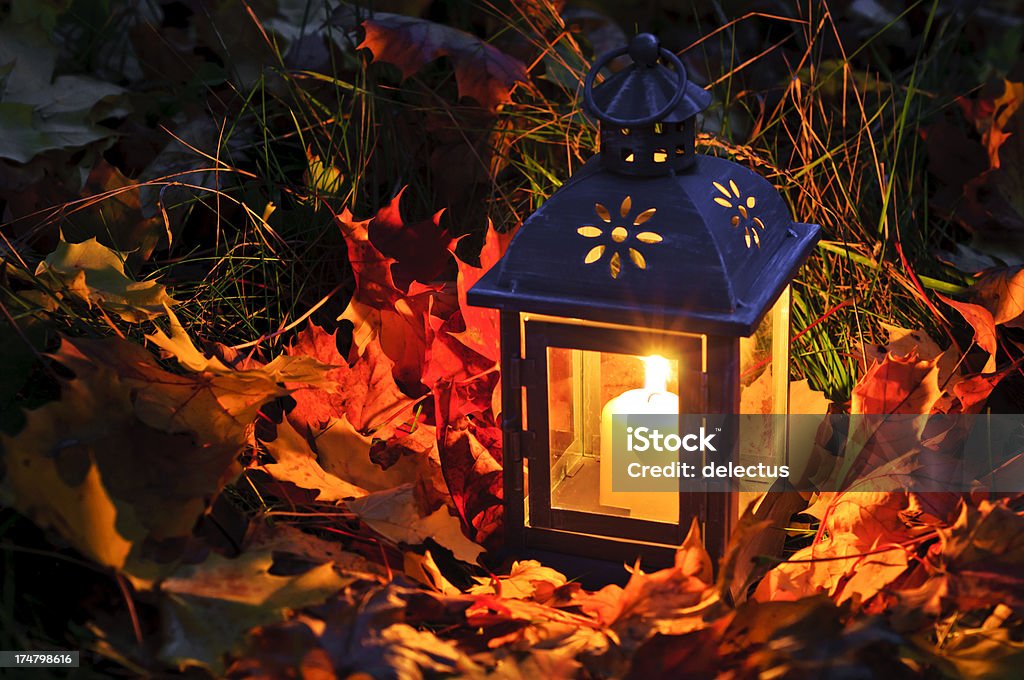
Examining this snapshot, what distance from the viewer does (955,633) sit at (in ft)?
3.26

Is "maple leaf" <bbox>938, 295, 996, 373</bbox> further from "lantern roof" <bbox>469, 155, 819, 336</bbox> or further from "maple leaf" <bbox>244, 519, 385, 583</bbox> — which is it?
"maple leaf" <bbox>244, 519, 385, 583</bbox>

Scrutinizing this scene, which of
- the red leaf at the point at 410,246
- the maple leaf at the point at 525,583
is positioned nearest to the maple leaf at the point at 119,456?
the maple leaf at the point at 525,583

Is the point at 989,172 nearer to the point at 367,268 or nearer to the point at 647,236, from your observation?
the point at 647,236

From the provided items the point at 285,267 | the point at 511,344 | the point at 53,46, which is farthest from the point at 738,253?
the point at 53,46

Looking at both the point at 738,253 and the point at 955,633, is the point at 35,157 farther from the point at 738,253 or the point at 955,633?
the point at 955,633

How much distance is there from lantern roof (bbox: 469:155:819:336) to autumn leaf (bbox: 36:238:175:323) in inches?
13.7

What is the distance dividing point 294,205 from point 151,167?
24cm

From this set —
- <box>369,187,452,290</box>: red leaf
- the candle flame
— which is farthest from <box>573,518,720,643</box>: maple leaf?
<box>369,187,452,290</box>: red leaf

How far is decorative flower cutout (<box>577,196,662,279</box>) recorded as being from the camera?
3.35 ft

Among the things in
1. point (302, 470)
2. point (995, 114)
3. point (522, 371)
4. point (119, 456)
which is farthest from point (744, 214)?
point (995, 114)

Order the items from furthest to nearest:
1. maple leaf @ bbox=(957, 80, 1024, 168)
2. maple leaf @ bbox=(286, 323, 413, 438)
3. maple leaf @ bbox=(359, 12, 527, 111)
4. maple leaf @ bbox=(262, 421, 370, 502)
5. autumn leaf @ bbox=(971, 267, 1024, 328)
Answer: maple leaf @ bbox=(957, 80, 1024, 168) < maple leaf @ bbox=(359, 12, 527, 111) < autumn leaf @ bbox=(971, 267, 1024, 328) < maple leaf @ bbox=(286, 323, 413, 438) < maple leaf @ bbox=(262, 421, 370, 502)

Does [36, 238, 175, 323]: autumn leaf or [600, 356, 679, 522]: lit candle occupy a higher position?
[36, 238, 175, 323]: autumn leaf

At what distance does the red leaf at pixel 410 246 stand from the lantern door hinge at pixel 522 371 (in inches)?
12.8

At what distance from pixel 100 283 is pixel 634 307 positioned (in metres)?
0.56
